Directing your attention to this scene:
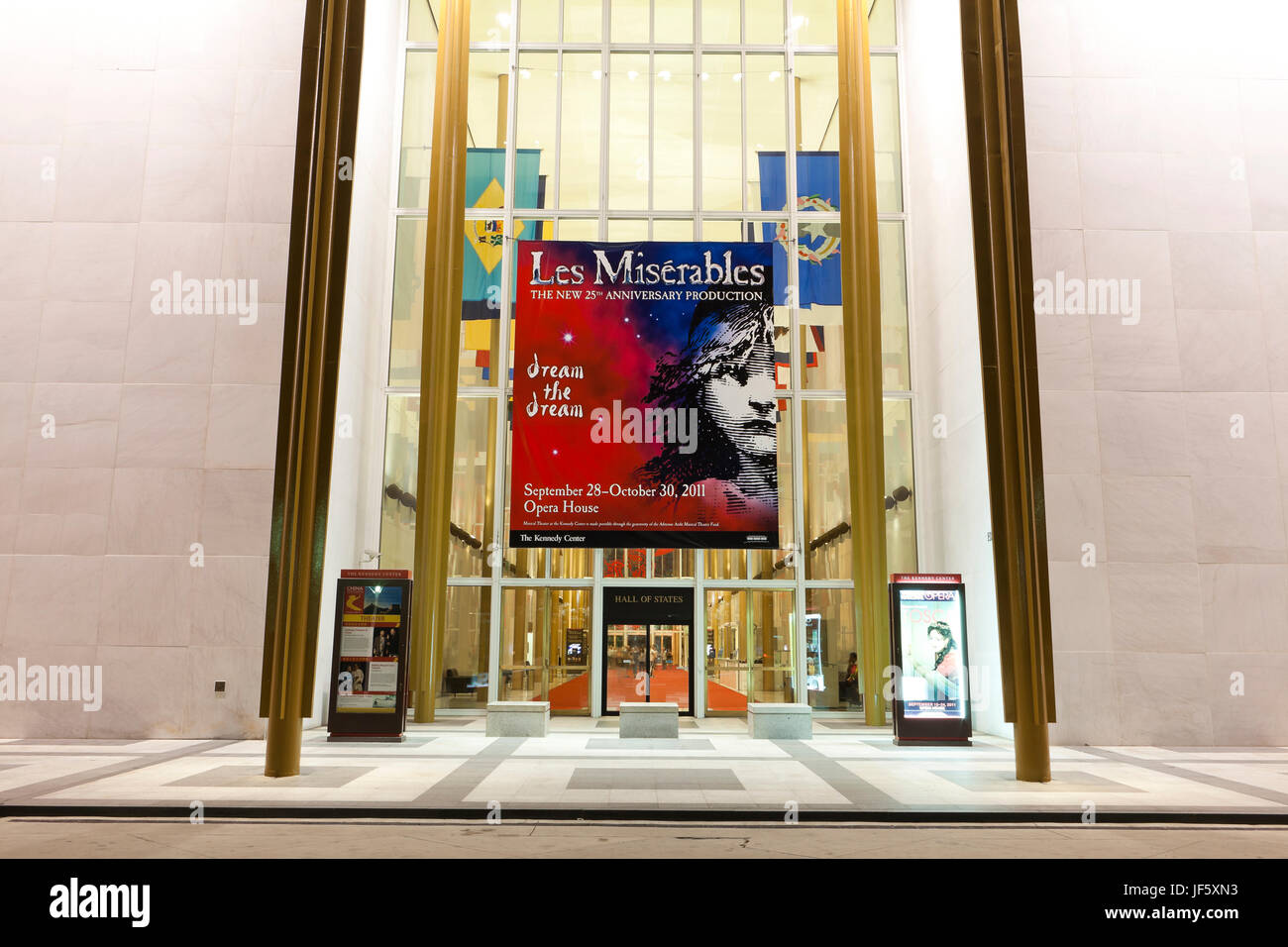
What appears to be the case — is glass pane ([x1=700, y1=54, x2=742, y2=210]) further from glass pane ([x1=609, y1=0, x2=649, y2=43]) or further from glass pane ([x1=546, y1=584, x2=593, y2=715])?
glass pane ([x1=546, y1=584, x2=593, y2=715])

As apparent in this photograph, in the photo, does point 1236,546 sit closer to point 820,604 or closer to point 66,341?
point 820,604

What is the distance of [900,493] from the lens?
51.6ft

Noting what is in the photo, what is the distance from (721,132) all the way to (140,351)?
11.0 meters

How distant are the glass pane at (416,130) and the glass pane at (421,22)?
41 cm

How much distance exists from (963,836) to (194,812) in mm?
5893

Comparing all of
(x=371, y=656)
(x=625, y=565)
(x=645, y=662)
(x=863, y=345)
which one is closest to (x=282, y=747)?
(x=371, y=656)

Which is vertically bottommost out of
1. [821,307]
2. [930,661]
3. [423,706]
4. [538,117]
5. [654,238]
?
[423,706]

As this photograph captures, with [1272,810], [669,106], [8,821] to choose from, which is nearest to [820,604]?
[1272,810]

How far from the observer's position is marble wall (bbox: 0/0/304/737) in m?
11.9

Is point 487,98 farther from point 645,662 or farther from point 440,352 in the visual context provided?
point 645,662

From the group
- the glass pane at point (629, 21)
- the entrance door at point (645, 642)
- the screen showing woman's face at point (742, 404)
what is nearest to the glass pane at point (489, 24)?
the glass pane at point (629, 21)

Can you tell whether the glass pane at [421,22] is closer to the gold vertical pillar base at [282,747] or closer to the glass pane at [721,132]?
the glass pane at [721,132]

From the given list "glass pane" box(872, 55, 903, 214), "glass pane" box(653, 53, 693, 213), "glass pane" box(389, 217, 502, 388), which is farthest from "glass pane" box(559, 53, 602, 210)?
"glass pane" box(872, 55, 903, 214)

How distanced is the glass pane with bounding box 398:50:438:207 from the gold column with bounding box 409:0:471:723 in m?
0.82
